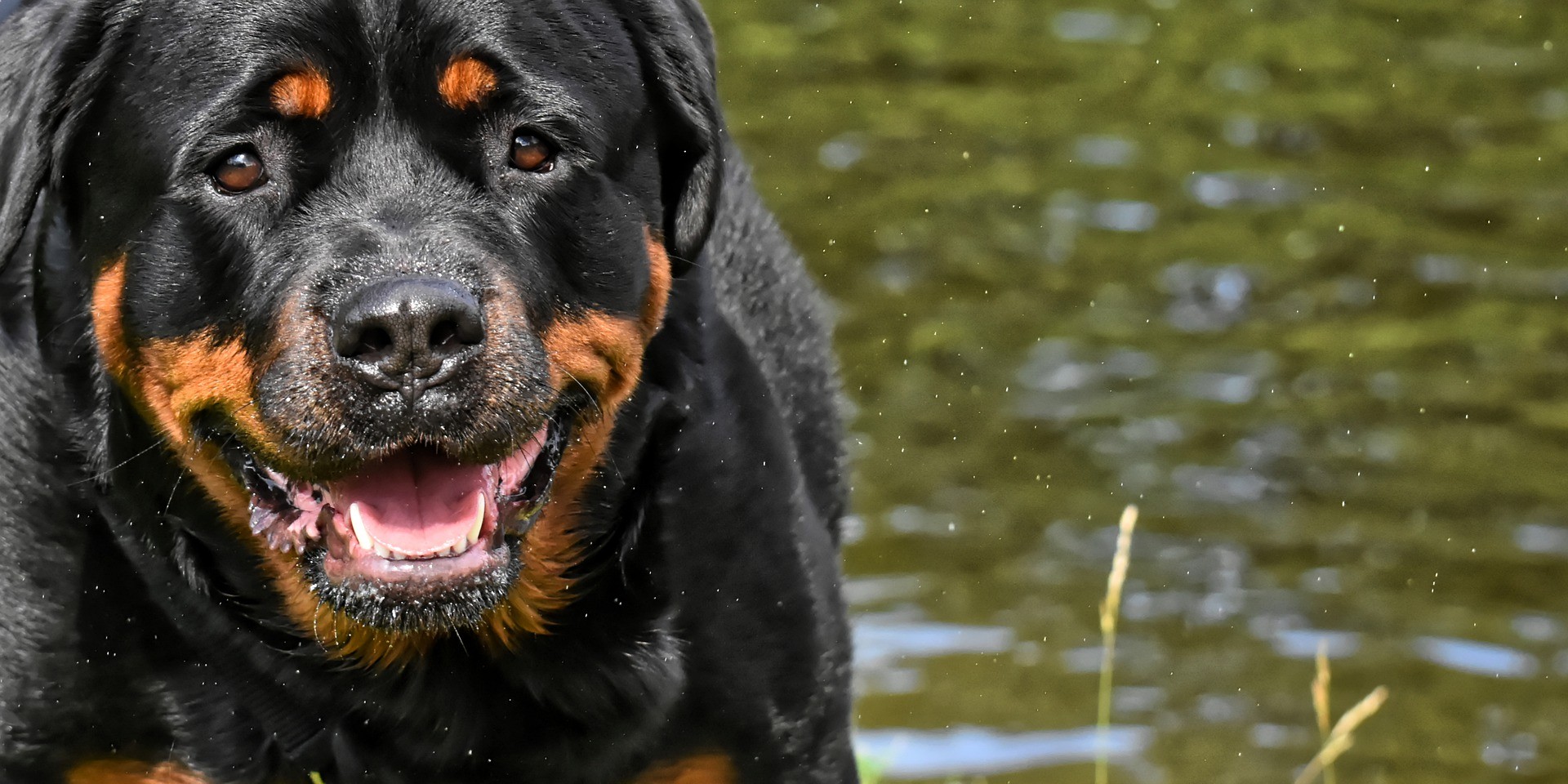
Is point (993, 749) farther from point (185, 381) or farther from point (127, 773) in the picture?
point (185, 381)

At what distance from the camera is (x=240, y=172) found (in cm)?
377

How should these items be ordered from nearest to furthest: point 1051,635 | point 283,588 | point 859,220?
point 283,588
point 1051,635
point 859,220

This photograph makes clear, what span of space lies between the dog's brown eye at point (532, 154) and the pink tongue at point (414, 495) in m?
0.48

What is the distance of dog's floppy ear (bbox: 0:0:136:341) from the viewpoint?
12.3 ft

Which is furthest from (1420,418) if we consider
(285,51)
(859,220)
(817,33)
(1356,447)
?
(285,51)

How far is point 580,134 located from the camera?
3.89 meters

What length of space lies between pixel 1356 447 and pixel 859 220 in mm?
2264

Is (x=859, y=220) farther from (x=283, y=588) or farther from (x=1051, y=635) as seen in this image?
(x=283, y=588)

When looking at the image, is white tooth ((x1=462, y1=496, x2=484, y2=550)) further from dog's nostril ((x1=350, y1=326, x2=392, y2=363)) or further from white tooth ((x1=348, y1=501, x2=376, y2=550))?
dog's nostril ((x1=350, y1=326, x2=392, y2=363))

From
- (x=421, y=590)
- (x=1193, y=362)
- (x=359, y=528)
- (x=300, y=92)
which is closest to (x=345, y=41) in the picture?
(x=300, y=92)

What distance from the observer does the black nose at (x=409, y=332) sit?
352cm

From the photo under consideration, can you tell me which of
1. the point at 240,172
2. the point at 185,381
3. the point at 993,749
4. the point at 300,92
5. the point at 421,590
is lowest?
the point at 993,749

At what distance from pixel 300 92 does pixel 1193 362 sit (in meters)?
5.22

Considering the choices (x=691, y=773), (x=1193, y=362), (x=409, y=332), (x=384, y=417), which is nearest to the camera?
(x=409, y=332)
